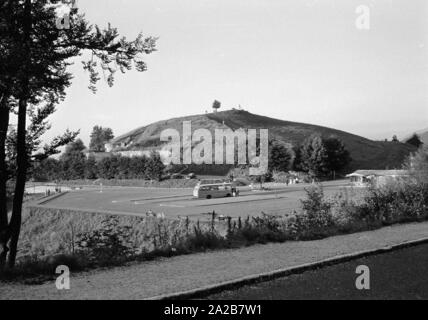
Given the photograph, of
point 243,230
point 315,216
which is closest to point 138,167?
point 315,216

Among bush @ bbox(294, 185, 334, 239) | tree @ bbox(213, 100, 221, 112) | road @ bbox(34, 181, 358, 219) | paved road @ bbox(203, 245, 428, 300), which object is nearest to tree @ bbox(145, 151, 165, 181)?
road @ bbox(34, 181, 358, 219)

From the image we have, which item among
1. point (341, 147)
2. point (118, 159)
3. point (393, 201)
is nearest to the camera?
point (393, 201)

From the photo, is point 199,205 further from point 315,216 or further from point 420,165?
point 315,216

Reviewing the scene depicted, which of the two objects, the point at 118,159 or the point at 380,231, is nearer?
the point at 380,231

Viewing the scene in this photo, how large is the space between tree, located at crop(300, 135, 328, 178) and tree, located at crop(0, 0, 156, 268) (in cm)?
6460

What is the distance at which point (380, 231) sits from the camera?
524 inches

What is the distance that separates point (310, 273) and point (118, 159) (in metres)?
78.1

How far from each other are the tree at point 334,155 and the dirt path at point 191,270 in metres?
65.9

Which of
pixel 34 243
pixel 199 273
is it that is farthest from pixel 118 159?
pixel 199 273

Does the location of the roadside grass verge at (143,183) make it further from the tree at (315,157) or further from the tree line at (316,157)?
the tree at (315,157)

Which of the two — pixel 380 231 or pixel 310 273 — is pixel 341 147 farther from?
pixel 310 273

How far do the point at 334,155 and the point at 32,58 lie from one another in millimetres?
71224

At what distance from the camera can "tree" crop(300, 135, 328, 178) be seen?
74625 millimetres

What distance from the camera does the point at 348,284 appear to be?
7.31 m
